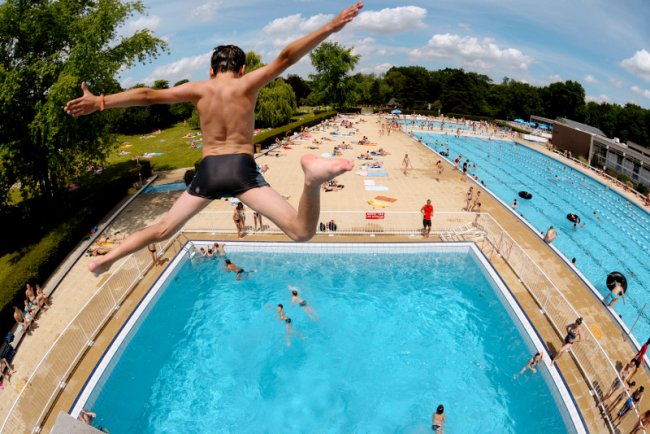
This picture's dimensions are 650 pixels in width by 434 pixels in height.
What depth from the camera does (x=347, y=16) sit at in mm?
2713

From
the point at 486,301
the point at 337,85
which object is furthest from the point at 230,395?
the point at 337,85

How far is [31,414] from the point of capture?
8961mm

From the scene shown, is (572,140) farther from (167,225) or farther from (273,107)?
(167,225)

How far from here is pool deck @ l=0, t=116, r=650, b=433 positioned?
10.3m

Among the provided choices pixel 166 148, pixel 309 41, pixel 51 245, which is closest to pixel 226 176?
pixel 309 41

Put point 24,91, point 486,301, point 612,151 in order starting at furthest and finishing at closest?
point 612,151 → point 24,91 → point 486,301

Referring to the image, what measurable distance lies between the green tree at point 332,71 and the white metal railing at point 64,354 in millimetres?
68522

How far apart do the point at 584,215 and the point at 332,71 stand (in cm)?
6014

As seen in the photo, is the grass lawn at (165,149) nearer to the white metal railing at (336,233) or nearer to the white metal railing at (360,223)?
the white metal railing at (360,223)

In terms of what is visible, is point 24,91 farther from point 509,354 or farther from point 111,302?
point 509,354

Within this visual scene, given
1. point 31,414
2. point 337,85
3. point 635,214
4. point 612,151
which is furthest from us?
point 337,85

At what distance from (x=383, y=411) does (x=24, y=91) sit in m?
20.1

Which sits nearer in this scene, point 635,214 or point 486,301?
point 486,301

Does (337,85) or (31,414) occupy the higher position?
(337,85)
